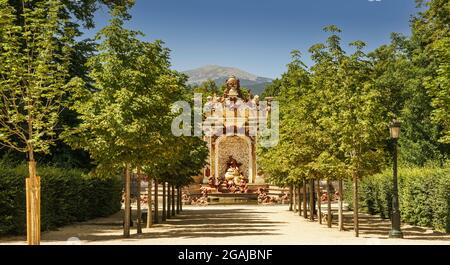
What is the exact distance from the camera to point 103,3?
41062mm

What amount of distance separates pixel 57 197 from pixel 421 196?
60.5 feet

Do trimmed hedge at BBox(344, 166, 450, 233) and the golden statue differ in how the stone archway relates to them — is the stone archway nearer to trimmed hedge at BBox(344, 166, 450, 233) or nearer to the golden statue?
the golden statue

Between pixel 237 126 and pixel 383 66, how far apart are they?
21.3 metres

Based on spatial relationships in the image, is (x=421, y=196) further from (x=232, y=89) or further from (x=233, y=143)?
(x=232, y=89)

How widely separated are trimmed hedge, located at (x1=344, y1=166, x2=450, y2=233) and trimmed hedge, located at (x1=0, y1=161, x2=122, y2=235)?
14.9 m

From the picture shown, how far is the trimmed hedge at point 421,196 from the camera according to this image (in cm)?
2875

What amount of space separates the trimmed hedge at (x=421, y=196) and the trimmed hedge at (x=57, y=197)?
14871mm

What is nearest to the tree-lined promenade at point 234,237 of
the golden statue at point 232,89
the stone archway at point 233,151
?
the stone archway at point 233,151

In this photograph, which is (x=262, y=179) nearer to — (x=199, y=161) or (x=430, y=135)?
(x=430, y=135)

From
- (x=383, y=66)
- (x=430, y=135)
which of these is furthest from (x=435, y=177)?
(x=383, y=66)

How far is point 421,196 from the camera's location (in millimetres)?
32125

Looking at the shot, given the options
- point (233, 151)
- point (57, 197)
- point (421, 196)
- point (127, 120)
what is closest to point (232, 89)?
point (233, 151)

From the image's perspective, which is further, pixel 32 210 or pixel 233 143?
pixel 233 143

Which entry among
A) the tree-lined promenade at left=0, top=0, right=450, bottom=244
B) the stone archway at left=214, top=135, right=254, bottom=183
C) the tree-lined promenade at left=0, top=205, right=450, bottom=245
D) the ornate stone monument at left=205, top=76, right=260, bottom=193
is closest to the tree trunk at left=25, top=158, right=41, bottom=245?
the tree-lined promenade at left=0, top=0, right=450, bottom=244
